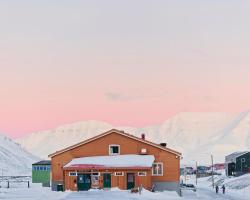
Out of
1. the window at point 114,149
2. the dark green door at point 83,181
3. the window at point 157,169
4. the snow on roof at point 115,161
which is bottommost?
the dark green door at point 83,181

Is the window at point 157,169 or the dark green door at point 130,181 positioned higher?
the window at point 157,169

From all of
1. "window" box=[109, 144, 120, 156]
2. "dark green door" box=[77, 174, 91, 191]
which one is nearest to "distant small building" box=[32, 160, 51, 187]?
"window" box=[109, 144, 120, 156]

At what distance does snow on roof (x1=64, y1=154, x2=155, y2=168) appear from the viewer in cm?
6688

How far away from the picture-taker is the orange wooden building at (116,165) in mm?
66812

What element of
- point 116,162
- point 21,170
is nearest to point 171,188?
point 116,162

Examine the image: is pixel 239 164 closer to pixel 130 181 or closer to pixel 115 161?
pixel 115 161

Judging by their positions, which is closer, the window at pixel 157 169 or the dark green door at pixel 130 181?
the dark green door at pixel 130 181

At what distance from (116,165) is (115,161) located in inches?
53.4

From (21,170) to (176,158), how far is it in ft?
412

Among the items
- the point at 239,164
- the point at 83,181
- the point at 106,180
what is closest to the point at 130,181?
the point at 106,180

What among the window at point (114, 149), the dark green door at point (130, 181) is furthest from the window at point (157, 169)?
the window at point (114, 149)

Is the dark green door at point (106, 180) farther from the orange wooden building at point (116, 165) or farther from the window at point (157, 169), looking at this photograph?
the window at point (157, 169)

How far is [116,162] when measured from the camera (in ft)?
224

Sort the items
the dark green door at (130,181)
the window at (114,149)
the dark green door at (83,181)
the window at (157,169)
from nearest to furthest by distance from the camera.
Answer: the dark green door at (130,181)
the dark green door at (83,181)
the window at (157,169)
the window at (114,149)
